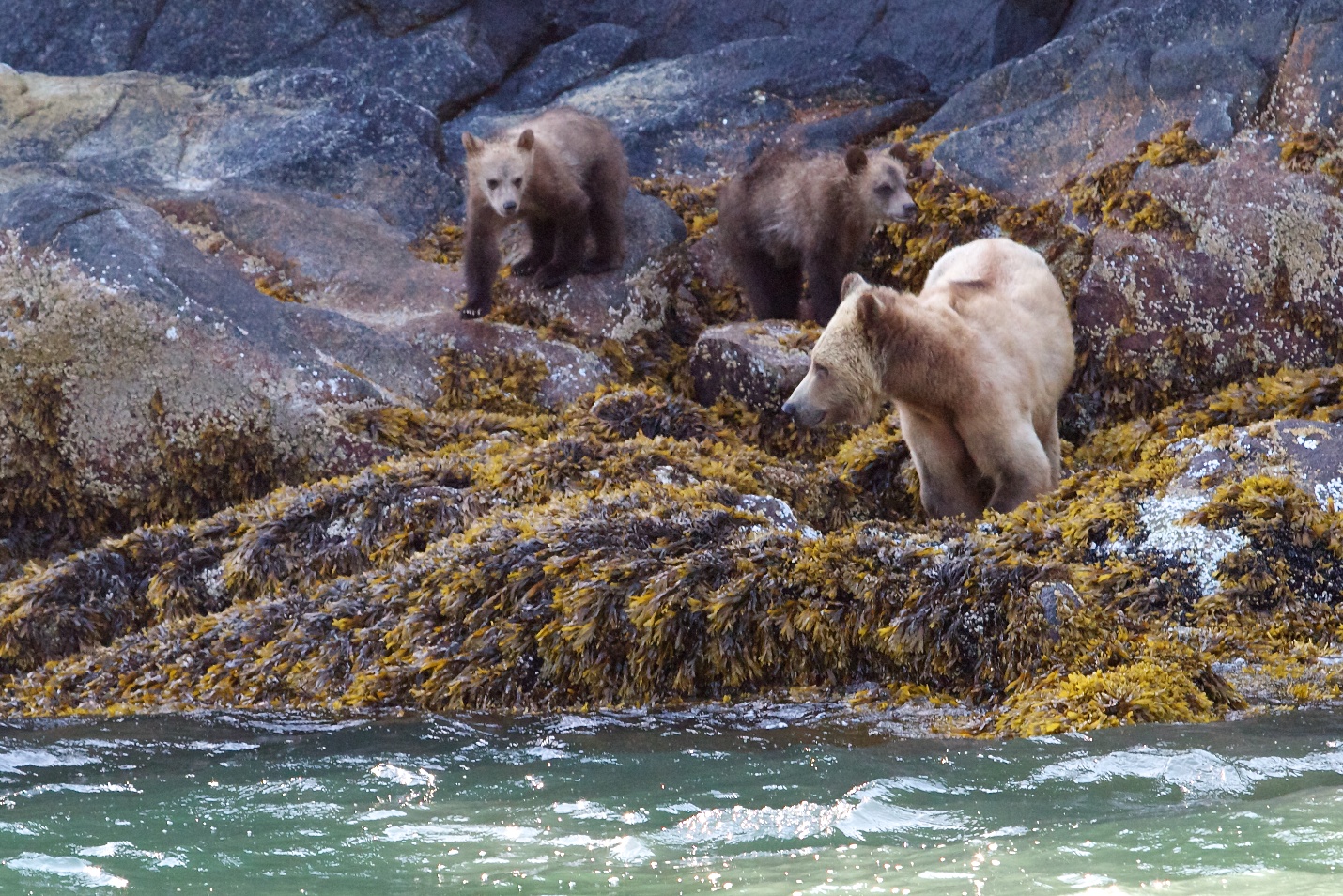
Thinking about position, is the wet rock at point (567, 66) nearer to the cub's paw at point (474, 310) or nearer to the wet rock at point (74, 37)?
the wet rock at point (74, 37)

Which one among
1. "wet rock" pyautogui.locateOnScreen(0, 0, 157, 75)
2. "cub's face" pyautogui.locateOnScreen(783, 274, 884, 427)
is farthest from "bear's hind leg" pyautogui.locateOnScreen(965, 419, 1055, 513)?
"wet rock" pyautogui.locateOnScreen(0, 0, 157, 75)

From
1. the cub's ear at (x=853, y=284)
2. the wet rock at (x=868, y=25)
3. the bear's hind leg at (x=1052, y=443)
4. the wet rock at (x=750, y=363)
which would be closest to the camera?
the cub's ear at (x=853, y=284)

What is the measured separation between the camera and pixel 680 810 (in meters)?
3.25

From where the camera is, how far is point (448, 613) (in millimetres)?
5172

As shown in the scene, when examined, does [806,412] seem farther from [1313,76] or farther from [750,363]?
[1313,76]

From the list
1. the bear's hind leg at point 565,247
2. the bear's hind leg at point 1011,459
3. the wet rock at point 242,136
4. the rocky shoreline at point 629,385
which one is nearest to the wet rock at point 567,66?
the rocky shoreline at point 629,385

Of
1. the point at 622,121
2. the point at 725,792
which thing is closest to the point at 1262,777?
the point at 725,792

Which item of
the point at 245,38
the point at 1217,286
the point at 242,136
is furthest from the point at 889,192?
the point at 245,38

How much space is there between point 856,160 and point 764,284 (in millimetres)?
1012

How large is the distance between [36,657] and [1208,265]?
651 cm

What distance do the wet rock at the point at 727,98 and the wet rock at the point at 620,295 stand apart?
5.50ft

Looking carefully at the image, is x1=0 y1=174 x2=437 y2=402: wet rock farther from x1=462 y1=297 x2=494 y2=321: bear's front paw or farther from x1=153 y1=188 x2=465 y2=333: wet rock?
x1=153 y1=188 x2=465 y2=333: wet rock

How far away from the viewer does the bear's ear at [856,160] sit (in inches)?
355

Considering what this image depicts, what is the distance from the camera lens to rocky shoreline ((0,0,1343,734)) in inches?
192
